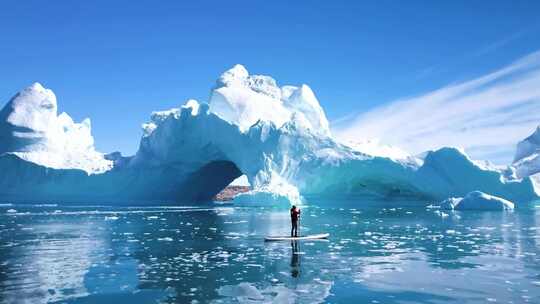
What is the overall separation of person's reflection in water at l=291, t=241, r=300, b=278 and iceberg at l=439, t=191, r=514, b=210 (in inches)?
1100

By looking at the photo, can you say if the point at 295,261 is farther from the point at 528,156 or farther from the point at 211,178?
the point at 528,156

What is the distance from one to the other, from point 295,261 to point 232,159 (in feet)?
136

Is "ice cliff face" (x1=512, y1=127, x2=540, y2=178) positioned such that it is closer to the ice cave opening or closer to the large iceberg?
the large iceberg

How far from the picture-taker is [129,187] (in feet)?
208

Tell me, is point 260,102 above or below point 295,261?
above

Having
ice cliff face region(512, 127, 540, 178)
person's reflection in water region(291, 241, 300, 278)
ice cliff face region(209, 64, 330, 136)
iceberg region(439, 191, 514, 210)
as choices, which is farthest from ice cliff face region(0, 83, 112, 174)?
person's reflection in water region(291, 241, 300, 278)

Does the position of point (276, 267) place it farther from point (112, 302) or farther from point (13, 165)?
point (13, 165)

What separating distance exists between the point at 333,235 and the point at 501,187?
102ft

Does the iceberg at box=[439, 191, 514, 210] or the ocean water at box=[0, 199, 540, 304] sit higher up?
the iceberg at box=[439, 191, 514, 210]

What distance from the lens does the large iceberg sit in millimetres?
48156

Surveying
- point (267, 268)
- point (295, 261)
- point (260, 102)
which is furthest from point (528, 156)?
point (267, 268)

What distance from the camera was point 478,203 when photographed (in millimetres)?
41906

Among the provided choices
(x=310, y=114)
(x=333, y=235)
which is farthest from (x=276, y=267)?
(x=310, y=114)

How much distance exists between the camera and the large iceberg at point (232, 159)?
48.2m
